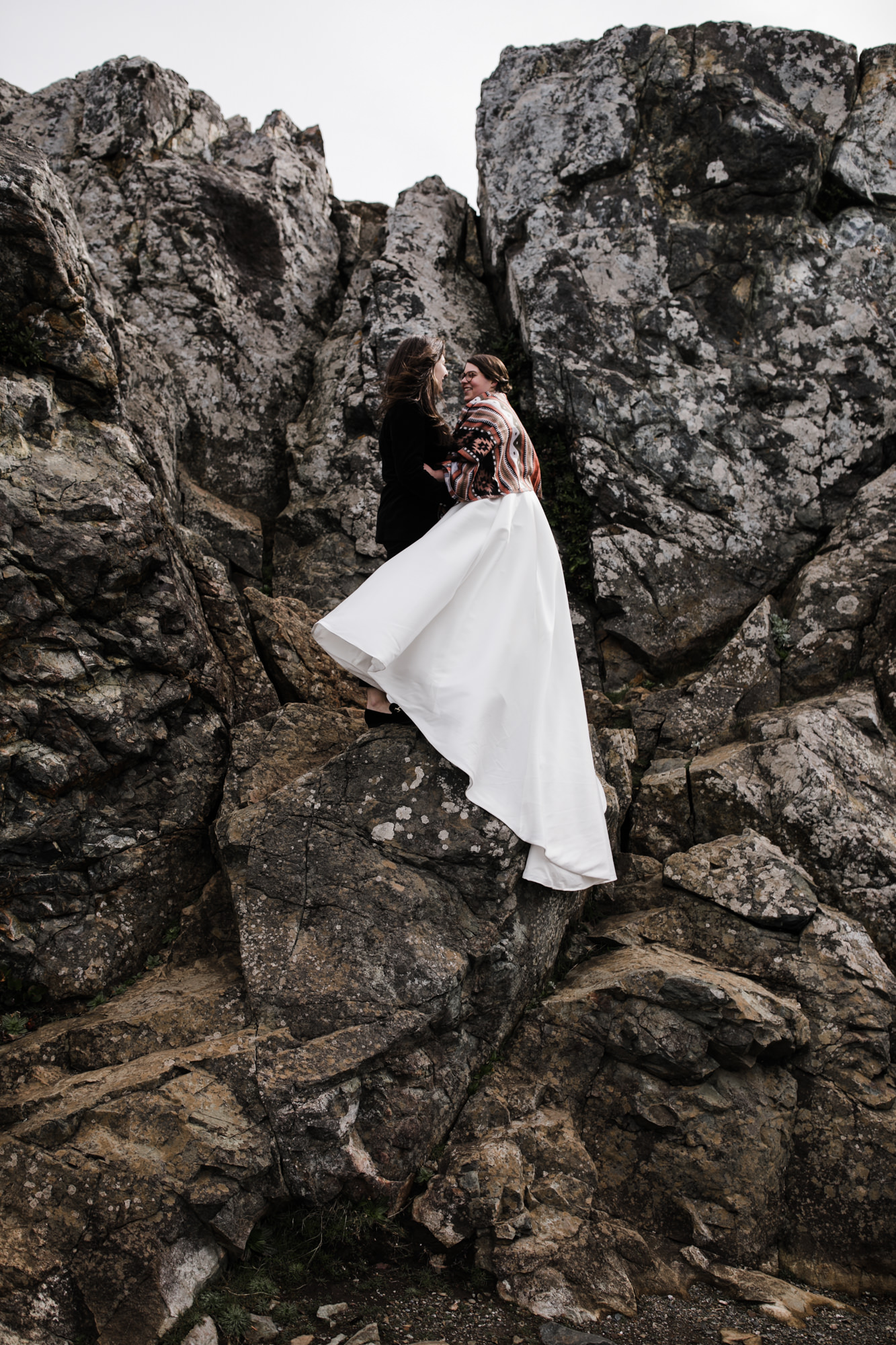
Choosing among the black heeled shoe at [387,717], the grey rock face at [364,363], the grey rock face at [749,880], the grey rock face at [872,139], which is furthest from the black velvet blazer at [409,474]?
the grey rock face at [872,139]

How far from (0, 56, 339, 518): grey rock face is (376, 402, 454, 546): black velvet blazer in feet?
10.4

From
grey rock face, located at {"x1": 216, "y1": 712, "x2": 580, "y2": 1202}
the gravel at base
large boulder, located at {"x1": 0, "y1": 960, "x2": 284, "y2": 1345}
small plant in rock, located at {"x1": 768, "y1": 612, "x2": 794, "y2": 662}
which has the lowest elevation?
the gravel at base

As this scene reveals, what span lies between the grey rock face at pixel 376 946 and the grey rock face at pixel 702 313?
3.33 m

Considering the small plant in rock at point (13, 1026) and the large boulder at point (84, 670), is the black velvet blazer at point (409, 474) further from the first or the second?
the small plant in rock at point (13, 1026)

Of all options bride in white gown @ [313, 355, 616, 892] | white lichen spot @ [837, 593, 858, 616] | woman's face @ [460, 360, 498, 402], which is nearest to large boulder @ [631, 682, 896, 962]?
white lichen spot @ [837, 593, 858, 616]

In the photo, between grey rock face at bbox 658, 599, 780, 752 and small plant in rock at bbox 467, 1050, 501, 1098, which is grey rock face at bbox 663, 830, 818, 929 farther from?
small plant in rock at bbox 467, 1050, 501, 1098

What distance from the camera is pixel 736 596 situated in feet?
25.3

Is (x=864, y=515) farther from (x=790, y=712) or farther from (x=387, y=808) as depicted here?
(x=387, y=808)

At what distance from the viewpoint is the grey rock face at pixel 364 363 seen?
8.09 meters

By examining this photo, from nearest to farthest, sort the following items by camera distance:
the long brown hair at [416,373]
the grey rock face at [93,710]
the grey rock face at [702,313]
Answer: the grey rock face at [93,710], the long brown hair at [416,373], the grey rock face at [702,313]

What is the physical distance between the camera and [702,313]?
820 cm

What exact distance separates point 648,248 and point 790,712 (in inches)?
201

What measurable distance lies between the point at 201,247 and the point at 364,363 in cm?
225

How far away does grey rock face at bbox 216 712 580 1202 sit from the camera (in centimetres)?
431
